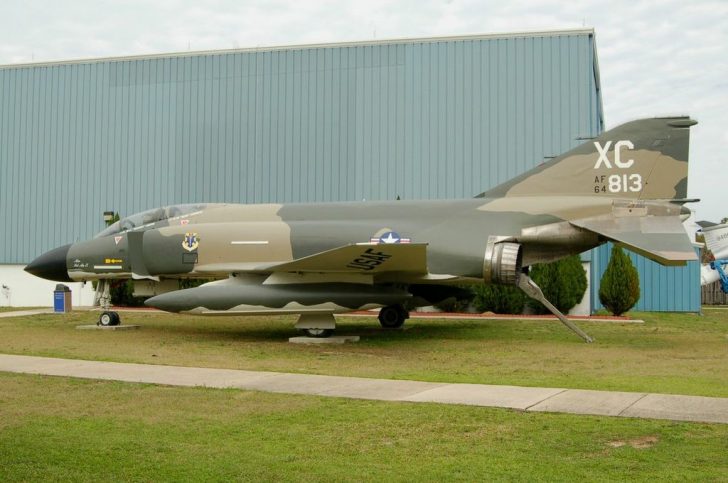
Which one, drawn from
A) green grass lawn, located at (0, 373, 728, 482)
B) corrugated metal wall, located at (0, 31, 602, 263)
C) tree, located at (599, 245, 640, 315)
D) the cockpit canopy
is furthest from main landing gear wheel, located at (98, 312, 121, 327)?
tree, located at (599, 245, 640, 315)

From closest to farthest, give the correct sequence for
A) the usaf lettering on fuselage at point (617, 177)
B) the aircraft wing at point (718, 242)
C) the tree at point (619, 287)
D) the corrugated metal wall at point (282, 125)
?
1. the usaf lettering on fuselage at point (617, 177)
2. the tree at point (619, 287)
3. the corrugated metal wall at point (282, 125)
4. the aircraft wing at point (718, 242)

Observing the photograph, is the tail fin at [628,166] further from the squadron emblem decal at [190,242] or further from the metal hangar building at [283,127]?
the metal hangar building at [283,127]

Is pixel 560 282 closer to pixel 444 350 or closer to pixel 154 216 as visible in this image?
pixel 444 350

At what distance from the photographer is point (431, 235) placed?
14.3 metres

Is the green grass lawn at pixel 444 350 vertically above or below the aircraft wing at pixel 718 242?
below

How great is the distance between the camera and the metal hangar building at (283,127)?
77.5 ft

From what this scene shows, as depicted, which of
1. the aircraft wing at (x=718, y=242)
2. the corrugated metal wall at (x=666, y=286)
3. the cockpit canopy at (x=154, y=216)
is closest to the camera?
the cockpit canopy at (x=154, y=216)

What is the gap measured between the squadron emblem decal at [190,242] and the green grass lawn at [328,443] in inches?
311

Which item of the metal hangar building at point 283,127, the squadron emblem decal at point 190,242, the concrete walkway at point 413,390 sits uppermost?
the metal hangar building at point 283,127

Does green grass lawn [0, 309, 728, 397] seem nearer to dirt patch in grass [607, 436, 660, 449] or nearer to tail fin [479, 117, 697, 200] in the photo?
dirt patch in grass [607, 436, 660, 449]

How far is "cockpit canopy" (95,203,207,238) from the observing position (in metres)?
16.3

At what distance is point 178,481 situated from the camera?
4.68 meters

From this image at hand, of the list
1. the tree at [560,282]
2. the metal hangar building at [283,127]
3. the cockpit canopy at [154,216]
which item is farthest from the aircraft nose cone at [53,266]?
the tree at [560,282]

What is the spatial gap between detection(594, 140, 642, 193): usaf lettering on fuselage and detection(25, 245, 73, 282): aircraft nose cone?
1202cm
